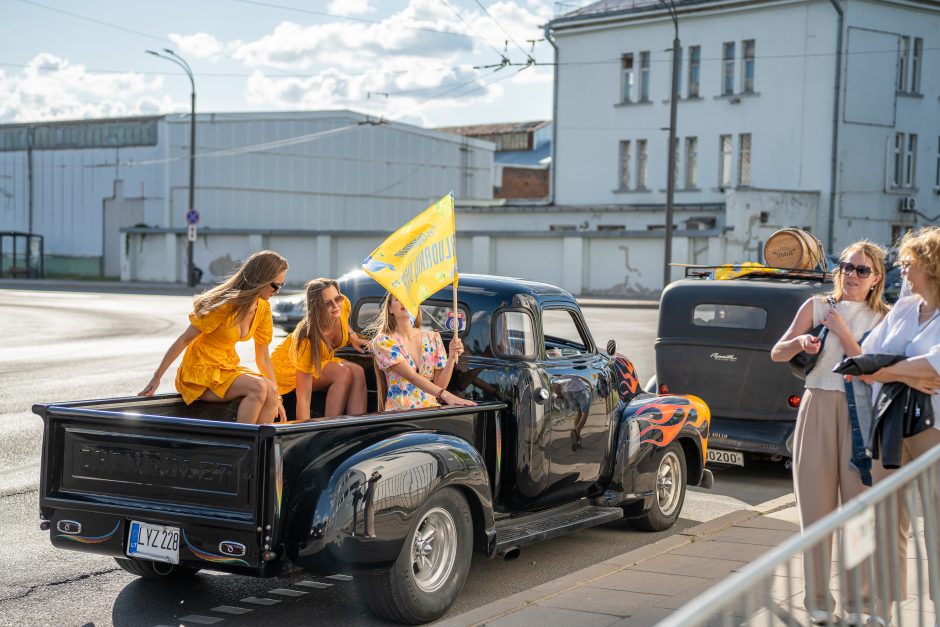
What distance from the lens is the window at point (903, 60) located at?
1660 inches

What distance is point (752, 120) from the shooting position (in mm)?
42125

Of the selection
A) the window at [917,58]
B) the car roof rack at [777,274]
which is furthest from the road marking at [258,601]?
the window at [917,58]

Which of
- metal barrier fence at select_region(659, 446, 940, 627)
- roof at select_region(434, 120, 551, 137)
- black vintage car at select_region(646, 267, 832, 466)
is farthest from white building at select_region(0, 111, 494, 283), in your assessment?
metal barrier fence at select_region(659, 446, 940, 627)

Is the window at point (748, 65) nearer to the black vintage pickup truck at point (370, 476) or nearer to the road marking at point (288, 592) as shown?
the black vintage pickup truck at point (370, 476)

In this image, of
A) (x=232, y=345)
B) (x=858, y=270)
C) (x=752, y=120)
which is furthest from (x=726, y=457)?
(x=752, y=120)

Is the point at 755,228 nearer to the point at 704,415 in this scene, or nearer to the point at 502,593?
the point at 704,415

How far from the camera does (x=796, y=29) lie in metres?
40.6

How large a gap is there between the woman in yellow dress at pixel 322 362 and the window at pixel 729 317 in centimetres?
453

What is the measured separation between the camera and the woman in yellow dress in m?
6.57

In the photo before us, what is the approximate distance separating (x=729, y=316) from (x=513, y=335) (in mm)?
4189

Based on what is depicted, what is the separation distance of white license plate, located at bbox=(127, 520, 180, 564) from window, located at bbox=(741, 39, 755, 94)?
3964 centimetres

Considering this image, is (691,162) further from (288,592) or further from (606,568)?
(288,592)

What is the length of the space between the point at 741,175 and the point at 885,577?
133 feet

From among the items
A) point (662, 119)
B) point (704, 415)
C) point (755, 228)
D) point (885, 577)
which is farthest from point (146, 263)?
point (885, 577)
